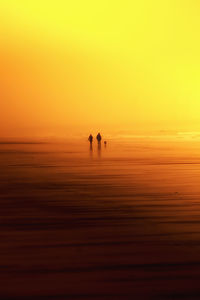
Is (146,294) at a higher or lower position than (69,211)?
lower

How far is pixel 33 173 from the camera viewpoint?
13.0m

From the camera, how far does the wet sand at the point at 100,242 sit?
12.6 feet

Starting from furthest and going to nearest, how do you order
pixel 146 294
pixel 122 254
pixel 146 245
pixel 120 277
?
1. pixel 146 245
2. pixel 122 254
3. pixel 120 277
4. pixel 146 294

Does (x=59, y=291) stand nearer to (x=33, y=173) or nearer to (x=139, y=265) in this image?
(x=139, y=265)

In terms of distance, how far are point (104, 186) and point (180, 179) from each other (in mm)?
2421

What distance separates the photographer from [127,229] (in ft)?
19.0

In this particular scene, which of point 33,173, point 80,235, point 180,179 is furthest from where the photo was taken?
point 33,173

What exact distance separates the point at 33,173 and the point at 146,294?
9533 mm

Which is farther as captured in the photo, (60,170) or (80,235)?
(60,170)

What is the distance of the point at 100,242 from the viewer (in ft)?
16.9

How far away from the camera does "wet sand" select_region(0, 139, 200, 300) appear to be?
12.6ft

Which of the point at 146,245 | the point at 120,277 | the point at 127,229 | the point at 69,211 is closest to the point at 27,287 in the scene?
the point at 120,277

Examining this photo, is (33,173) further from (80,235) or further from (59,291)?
(59,291)

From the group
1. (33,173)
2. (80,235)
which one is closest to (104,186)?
(33,173)
